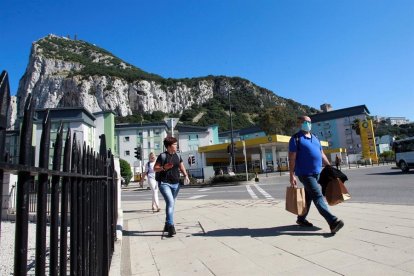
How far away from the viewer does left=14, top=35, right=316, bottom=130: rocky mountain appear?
123812 millimetres

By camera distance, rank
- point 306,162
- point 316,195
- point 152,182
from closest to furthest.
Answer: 1. point 316,195
2. point 306,162
3. point 152,182

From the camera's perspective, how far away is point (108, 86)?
126750 millimetres

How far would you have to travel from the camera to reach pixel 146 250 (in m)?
5.09

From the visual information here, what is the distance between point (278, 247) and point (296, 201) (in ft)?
3.64

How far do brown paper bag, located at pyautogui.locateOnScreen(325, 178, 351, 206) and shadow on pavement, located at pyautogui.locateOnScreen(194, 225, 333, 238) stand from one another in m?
0.54

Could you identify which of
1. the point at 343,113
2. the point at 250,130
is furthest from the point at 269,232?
the point at 250,130

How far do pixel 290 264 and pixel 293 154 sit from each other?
2.08 metres

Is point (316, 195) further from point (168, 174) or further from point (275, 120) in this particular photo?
point (275, 120)

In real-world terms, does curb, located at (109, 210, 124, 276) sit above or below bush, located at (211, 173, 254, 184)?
below

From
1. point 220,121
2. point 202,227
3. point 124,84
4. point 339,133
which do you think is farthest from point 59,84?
point 202,227

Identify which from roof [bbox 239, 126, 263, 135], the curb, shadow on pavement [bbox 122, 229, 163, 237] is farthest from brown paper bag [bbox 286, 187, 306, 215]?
roof [bbox 239, 126, 263, 135]

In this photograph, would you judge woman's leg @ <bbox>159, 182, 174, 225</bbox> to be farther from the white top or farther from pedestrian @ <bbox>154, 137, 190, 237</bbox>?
the white top

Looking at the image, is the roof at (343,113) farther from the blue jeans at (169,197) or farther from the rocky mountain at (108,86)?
the blue jeans at (169,197)

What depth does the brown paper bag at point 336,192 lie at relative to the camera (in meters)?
5.23
